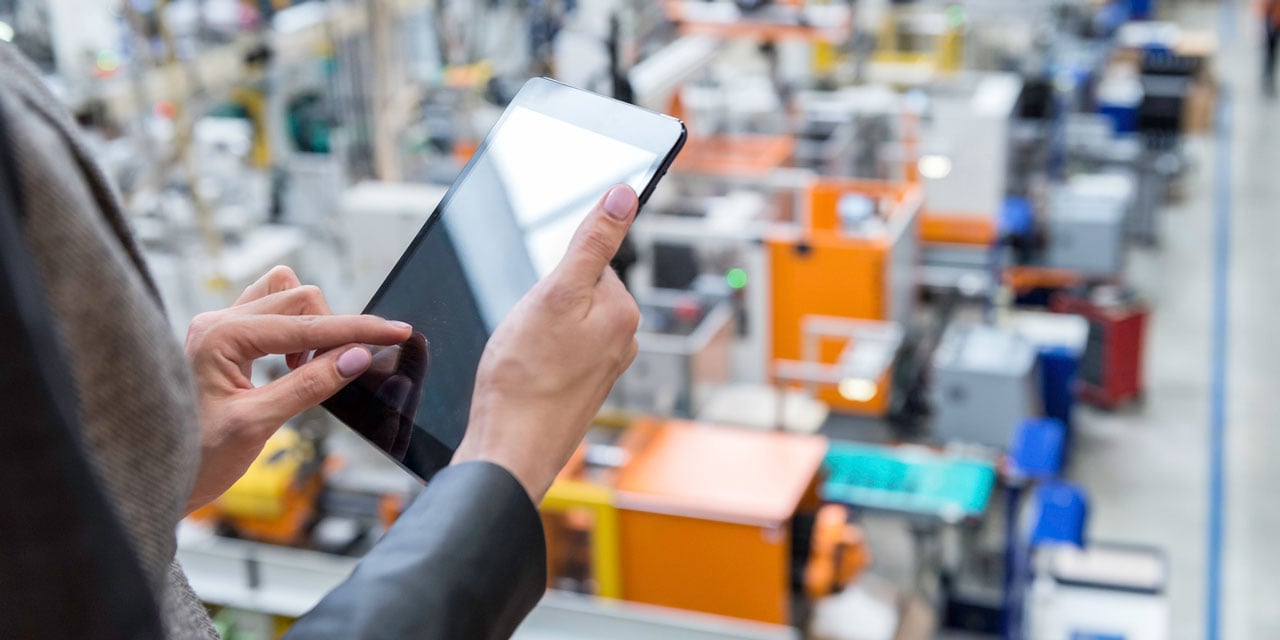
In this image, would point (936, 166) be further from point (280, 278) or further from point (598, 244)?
point (598, 244)

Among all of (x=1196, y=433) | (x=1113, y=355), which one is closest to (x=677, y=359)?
(x=1113, y=355)

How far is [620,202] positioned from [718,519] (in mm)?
4407

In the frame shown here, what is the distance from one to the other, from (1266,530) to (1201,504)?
1.38 ft

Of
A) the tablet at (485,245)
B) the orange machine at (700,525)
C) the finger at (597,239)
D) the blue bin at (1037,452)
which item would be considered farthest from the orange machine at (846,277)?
the finger at (597,239)

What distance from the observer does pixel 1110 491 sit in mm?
8281

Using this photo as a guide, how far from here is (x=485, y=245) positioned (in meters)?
1.17

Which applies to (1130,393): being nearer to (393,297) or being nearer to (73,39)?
(73,39)

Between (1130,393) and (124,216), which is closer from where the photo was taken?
(124,216)

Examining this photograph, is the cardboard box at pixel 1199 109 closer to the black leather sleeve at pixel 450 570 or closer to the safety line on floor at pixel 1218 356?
the safety line on floor at pixel 1218 356

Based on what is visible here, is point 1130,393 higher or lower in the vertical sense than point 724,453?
lower

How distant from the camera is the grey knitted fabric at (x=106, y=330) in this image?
0.58 metres

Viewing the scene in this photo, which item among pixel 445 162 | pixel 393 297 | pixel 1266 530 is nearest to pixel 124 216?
pixel 393 297

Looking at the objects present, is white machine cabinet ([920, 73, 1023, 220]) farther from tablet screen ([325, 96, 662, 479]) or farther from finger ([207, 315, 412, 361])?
finger ([207, 315, 412, 361])

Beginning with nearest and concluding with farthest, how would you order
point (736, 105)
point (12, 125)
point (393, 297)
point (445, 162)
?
point (12, 125) → point (393, 297) → point (445, 162) → point (736, 105)
